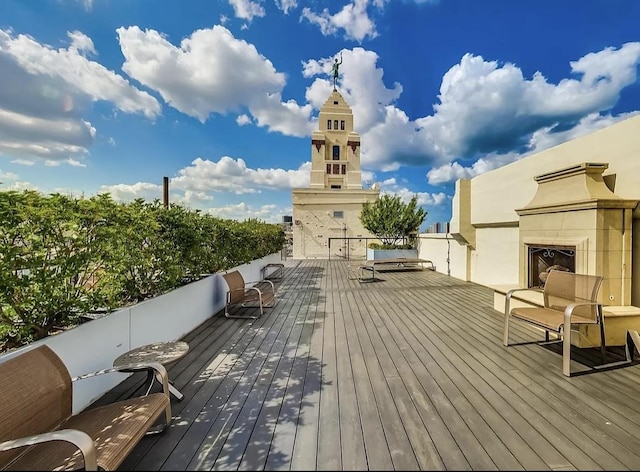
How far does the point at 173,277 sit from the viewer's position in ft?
12.4

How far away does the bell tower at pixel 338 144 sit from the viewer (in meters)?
28.0

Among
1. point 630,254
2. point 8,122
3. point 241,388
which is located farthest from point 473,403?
point 8,122

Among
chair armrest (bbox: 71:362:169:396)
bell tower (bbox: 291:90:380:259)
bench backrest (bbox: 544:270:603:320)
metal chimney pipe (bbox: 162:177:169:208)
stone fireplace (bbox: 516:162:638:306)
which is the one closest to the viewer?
chair armrest (bbox: 71:362:169:396)

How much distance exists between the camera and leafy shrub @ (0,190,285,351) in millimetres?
2016

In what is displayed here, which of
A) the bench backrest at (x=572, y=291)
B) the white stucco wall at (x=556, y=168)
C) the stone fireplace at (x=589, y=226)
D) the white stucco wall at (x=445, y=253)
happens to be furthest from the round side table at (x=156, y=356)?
the white stucco wall at (x=445, y=253)

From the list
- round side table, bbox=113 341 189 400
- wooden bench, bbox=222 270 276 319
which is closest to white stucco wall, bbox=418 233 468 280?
wooden bench, bbox=222 270 276 319

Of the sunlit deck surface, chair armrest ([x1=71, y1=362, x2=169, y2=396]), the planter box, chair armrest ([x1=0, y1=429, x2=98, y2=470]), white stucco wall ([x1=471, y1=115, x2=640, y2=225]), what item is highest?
white stucco wall ([x1=471, y1=115, x2=640, y2=225])

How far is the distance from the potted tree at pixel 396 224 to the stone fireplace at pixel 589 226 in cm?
822

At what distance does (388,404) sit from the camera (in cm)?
218

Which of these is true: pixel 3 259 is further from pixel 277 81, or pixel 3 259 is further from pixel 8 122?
pixel 277 81

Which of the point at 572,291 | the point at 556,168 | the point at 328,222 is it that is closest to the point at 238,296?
the point at 572,291

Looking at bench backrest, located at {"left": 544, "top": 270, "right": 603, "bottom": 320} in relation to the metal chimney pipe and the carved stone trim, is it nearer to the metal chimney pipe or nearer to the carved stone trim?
the metal chimney pipe

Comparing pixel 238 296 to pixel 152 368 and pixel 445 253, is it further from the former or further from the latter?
pixel 445 253

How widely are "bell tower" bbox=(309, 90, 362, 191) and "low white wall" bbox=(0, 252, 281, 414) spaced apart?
24.3 meters
